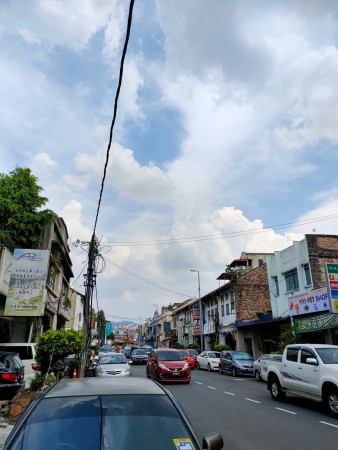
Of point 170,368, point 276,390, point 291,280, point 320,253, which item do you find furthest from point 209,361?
point 276,390

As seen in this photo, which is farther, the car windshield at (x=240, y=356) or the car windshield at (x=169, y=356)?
the car windshield at (x=240, y=356)

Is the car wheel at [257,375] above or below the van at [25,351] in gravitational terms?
below

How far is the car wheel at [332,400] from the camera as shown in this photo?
32.3 feet

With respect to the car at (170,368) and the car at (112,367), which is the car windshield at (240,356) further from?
the car at (112,367)

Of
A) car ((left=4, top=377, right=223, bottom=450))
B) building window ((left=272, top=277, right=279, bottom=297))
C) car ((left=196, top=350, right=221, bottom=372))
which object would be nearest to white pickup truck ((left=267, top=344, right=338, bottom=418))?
car ((left=4, top=377, right=223, bottom=450))

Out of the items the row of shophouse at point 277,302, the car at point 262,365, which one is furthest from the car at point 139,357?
the car at point 262,365

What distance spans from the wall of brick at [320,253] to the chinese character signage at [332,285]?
4.12 meters

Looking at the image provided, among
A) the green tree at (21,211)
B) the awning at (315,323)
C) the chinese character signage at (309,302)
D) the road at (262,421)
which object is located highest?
the green tree at (21,211)

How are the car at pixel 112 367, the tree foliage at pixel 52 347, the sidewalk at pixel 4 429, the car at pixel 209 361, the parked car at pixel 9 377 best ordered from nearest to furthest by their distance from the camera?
the sidewalk at pixel 4 429, the parked car at pixel 9 377, the tree foliage at pixel 52 347, the car at pixel 112 367, the car at pixel 209 361

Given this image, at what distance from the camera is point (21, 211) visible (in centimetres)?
2233

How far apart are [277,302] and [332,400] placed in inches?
769

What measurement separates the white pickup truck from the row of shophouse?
8.99 m

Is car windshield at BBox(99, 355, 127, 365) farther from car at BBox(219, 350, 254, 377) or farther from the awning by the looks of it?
the awning

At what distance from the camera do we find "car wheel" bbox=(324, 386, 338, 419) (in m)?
9.84
